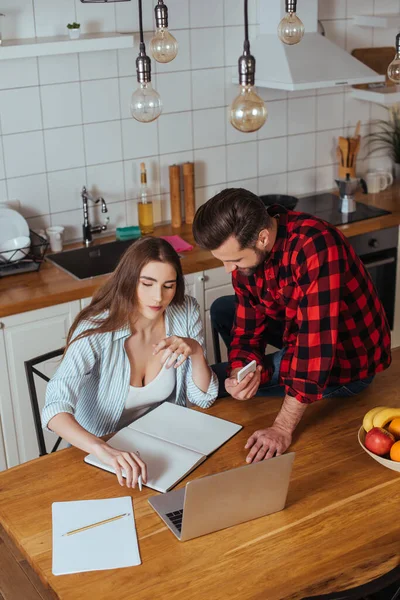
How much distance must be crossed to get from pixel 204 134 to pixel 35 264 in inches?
46.9

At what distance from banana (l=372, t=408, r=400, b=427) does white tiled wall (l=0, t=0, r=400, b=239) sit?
7.03 ft

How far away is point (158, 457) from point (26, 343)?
1.33 m

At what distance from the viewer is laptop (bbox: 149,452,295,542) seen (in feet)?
6.03

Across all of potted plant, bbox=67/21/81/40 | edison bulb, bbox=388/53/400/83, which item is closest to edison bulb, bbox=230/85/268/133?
edison bulb, bbox=388/53/400/83

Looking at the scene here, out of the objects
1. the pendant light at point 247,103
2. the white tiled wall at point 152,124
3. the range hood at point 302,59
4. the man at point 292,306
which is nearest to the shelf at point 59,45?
the white tiled wall at point 152,124

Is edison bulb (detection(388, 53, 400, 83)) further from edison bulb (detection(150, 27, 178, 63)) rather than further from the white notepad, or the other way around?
the white notepad

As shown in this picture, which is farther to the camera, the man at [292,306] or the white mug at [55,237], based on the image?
the white mug at [55,237]

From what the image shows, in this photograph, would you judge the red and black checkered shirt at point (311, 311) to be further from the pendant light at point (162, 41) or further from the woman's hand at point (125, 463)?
the pendant light at point (162, 41)

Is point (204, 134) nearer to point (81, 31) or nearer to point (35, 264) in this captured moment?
point (81, 31)

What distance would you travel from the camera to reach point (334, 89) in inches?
178

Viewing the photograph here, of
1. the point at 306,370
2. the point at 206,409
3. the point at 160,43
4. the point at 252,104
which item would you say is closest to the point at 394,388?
the point at 306,370

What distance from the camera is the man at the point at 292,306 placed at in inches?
93.0

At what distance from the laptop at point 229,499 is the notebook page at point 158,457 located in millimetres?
105

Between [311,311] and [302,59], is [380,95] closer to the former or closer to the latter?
[302,59]
